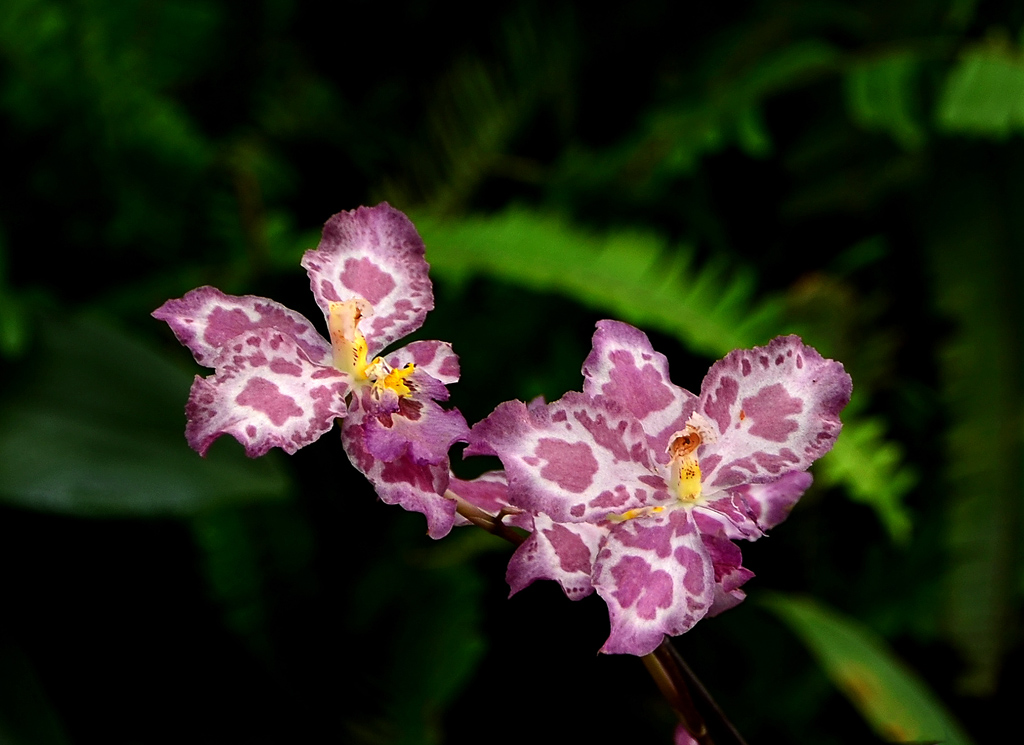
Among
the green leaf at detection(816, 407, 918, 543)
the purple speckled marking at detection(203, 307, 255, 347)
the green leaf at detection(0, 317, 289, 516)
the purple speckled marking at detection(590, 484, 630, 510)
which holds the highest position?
the purple speckled marking at detection(203, 307, 255, 347)

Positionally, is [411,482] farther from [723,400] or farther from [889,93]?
[889,93]

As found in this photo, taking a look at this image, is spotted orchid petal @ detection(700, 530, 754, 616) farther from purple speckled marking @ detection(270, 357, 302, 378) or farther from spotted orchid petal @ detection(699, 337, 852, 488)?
purple speckled marking @ detection(270, 357, 302, 378)

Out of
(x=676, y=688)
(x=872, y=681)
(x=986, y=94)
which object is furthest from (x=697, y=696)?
(x=986, y=94)

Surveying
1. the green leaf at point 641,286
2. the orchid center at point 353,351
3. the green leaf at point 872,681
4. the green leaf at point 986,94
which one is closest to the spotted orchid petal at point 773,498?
the orchid center at point 353,351

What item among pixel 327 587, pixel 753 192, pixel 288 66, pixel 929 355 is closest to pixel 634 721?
pixel 327 587

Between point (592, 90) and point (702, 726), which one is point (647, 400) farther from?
point (592, 90)

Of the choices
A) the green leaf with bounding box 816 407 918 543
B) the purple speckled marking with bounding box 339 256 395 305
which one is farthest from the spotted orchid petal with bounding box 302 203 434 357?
the green leaf with bounding box 816 407 918 543

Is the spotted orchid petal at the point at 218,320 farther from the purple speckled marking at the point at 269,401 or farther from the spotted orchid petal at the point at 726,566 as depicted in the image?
the spotted orchid petal at the point at 726,566
